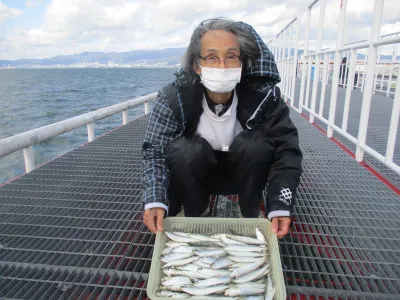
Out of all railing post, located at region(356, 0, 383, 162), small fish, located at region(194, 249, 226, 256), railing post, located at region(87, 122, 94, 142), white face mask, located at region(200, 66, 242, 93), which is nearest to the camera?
small fish, located at region(194, 249, 226, 256)

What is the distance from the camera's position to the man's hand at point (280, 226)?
181 centimetres

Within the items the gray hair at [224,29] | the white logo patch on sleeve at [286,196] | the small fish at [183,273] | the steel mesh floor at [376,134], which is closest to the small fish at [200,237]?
the small fish at [183,273]

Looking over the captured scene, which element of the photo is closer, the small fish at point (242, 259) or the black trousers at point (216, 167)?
the small fish at point (242, 259)

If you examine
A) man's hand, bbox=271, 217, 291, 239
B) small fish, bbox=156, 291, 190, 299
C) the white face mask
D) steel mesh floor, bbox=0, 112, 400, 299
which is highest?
the white face mask

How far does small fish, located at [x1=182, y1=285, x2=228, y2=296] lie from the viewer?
62.0 inches

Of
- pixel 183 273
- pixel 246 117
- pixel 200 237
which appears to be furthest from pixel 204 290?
pixel 246 117

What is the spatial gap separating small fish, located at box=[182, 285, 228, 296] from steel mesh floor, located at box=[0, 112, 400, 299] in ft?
0.88

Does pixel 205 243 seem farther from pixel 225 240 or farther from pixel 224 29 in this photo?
pixel 224 29

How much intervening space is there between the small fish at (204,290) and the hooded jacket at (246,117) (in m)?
0.59

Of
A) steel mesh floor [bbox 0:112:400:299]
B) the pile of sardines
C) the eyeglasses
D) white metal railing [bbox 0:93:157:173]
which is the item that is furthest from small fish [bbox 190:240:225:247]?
white metal railing [bbox 0:93:157:173]

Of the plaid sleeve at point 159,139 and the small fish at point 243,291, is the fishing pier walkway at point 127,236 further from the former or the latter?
the plaid sleeve at point 159,139

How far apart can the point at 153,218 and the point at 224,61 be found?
3.45 ft

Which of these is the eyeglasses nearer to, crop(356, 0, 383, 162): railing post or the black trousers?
the black trousers

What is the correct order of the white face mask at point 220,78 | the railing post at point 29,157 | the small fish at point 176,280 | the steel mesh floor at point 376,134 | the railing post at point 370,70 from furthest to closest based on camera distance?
the steel mesh floor at point 376,134 → the railing post at point 29,157 → the railing post at point 370,70 → the white face mask at point 220,78 → the small fish at point 176,280
